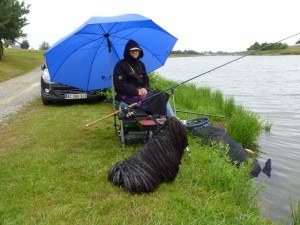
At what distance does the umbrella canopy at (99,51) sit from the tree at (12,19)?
2650cm

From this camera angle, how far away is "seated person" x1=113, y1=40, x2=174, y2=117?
19.1ft

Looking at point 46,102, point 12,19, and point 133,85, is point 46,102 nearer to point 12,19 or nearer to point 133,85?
point 133,85

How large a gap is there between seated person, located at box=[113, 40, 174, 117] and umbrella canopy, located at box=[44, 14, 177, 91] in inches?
17.7

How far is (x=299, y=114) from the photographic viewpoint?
12719 millimetres

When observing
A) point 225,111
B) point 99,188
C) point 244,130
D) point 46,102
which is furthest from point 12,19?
point 99,188

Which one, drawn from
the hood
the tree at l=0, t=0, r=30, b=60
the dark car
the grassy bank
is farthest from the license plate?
the tree at l=0, t=0, r=30, b=60

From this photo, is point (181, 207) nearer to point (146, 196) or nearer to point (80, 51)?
point (146, 196)

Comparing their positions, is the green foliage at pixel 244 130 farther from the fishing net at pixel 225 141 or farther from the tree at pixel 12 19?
the tree at pixel 12 19

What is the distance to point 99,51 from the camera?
6.84 m

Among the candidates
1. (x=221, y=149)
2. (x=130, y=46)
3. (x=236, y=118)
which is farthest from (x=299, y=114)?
(x=130, y=46)

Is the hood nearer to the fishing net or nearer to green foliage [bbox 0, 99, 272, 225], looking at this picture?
green foliage [bbox 0, 99, 272, 225]

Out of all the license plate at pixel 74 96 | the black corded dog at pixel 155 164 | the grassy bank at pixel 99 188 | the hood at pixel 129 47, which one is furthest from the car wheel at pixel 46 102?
the black corded dog at pixel 155 164

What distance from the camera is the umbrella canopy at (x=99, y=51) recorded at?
623 cm

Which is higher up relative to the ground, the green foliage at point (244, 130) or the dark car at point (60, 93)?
the dark car at point (60, 93)
